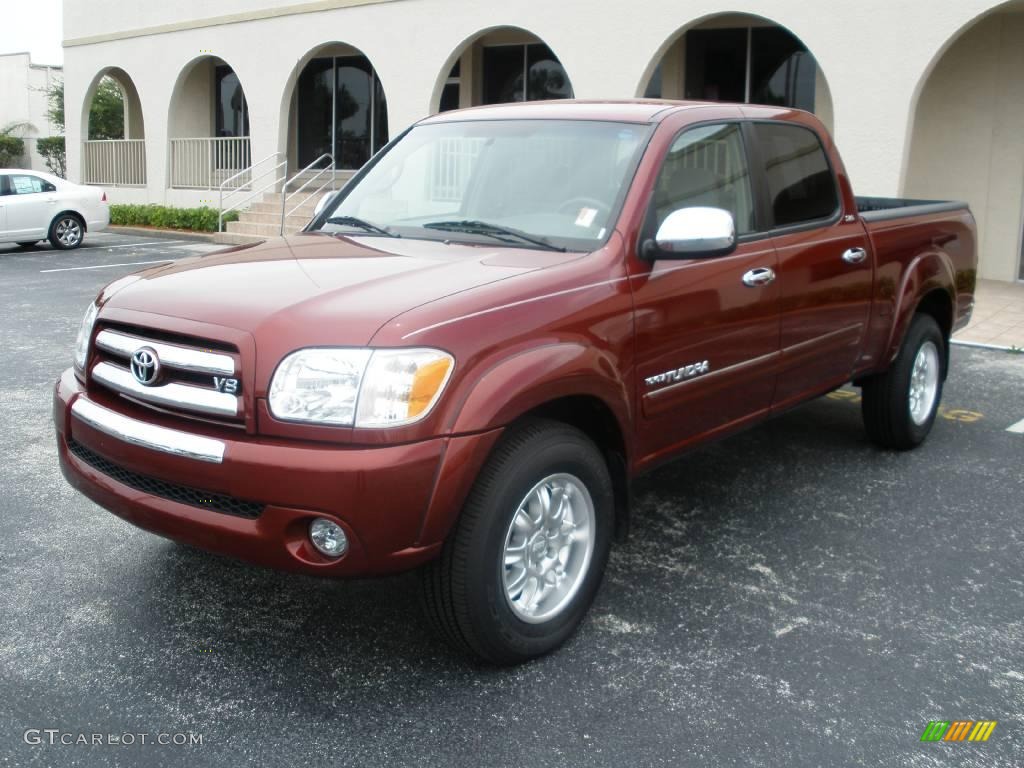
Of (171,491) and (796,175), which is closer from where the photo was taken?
(171,491)

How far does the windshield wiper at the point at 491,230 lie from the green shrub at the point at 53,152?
1404 inches

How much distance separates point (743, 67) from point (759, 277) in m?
12.1

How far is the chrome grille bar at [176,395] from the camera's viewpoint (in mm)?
3150

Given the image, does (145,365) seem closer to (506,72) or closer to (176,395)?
(176,395)

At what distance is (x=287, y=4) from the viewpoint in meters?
19.1

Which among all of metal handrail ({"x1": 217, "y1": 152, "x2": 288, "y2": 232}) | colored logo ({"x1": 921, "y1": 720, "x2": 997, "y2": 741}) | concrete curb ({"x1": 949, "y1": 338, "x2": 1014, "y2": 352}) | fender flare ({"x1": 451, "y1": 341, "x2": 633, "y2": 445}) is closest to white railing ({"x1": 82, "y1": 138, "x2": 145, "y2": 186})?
metal handrail ({"x1": 217, "y1": 152, "x2": 288, "y2": 232})

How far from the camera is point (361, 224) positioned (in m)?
4.52

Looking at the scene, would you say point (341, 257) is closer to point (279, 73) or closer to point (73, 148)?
point (279, 73)

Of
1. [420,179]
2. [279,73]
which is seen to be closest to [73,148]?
[279,73]

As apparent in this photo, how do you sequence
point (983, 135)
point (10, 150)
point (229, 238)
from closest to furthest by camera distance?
point (983, 135), point (229, 238), point (10, 150)

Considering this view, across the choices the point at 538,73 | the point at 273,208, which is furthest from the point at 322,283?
the point at 273,208

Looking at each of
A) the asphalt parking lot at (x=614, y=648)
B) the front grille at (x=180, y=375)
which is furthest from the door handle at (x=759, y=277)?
the front grille at (x=180, y=375)

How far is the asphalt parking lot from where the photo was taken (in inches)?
121

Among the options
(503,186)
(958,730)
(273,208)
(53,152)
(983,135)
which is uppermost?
(53,152)
